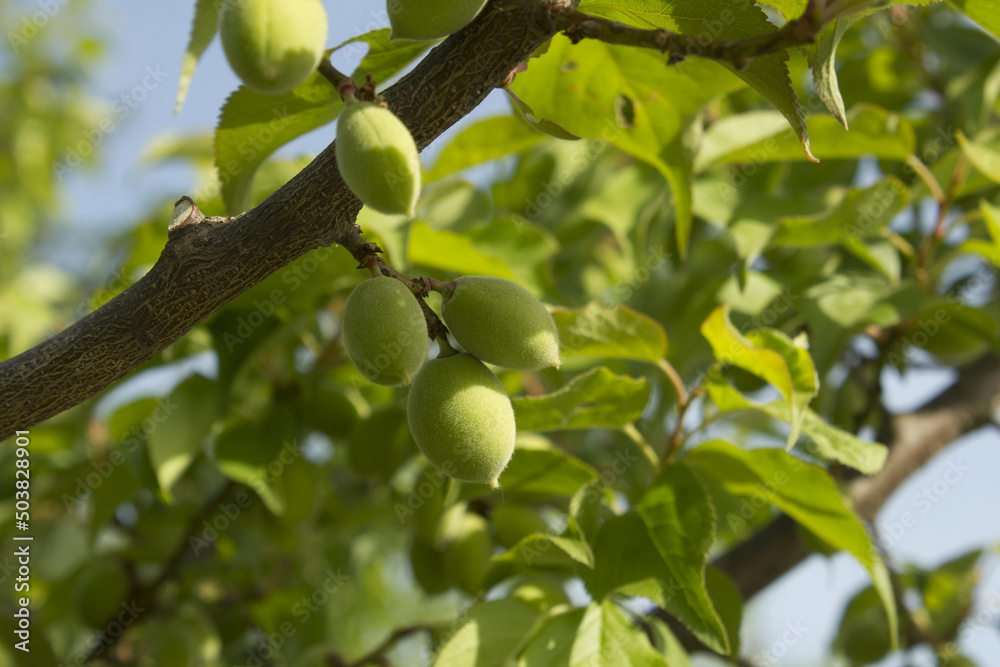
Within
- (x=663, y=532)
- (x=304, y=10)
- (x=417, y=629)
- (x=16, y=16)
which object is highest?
(x=304, y=10)

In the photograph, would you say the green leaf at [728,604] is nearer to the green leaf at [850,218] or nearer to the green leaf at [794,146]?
the green leaf at [850,218]

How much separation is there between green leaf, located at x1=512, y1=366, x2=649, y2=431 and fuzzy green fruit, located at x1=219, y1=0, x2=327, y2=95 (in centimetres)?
54

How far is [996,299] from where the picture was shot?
200cm

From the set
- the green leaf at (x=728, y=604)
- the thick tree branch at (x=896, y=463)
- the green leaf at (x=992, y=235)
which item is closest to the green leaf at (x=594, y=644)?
the green leaf at (x=728, y=604)

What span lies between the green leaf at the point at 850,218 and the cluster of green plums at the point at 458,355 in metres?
0.73

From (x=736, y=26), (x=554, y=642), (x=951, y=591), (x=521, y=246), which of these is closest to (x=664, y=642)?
(x=554, y=642)

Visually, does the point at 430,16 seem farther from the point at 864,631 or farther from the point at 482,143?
the point at 864,631

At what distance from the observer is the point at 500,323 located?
2.51ft

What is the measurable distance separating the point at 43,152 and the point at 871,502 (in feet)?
11.7

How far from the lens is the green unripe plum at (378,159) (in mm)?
638

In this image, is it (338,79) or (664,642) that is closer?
(338,79)

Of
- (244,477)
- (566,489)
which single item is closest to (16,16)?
(244,477)

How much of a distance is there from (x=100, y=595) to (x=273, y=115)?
1.24 metres

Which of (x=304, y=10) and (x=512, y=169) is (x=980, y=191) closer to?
(x=512, y=169)
